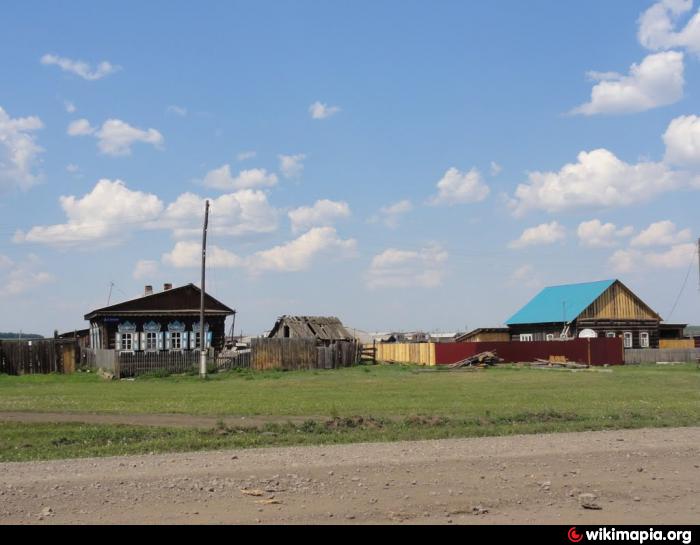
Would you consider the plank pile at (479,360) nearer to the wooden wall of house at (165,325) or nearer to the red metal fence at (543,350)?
the red metal fence at (543,350)

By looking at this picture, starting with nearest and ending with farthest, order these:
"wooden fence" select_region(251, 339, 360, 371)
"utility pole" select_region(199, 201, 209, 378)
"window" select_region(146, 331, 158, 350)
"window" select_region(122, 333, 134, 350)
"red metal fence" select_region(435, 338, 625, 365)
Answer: "utility pole" select_region(199, 201, 209, 378)
"wooden fence" select_region(251, 339, 360, 371)
"red metal fence" select_region(435, 338, 625, 365)
"window" select_region(122, 333, 134, 350)
"window" select_region(146, 331, 158, 350)

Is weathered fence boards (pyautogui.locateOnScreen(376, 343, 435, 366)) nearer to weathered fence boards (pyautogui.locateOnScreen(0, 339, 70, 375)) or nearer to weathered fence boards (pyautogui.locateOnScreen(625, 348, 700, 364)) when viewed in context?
weathered fence boards (pyautogui.locateOnScreen(625, 348, 700, 364))

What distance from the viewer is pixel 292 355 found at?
4716 centimetres

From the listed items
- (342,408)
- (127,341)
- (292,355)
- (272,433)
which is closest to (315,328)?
(127,341)

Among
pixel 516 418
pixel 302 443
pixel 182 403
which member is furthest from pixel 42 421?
pixel 516 418

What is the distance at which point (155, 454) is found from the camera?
13516 millimetres

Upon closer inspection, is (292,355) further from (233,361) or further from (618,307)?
(618,307)

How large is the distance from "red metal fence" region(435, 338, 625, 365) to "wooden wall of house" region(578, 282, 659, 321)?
456 inches

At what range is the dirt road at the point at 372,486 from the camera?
918 centimetres

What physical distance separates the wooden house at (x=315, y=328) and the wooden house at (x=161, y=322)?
15.6 feet

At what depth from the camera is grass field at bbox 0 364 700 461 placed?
1529 centimetres

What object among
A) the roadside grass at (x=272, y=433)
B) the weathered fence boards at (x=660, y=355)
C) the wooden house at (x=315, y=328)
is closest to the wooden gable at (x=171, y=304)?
the wooden house at (x=315, y=328)

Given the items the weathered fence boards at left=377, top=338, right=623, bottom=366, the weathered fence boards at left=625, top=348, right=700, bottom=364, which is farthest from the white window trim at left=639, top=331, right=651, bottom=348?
the weathered fence boards at left=377, top=338, right=623, bottom=366
